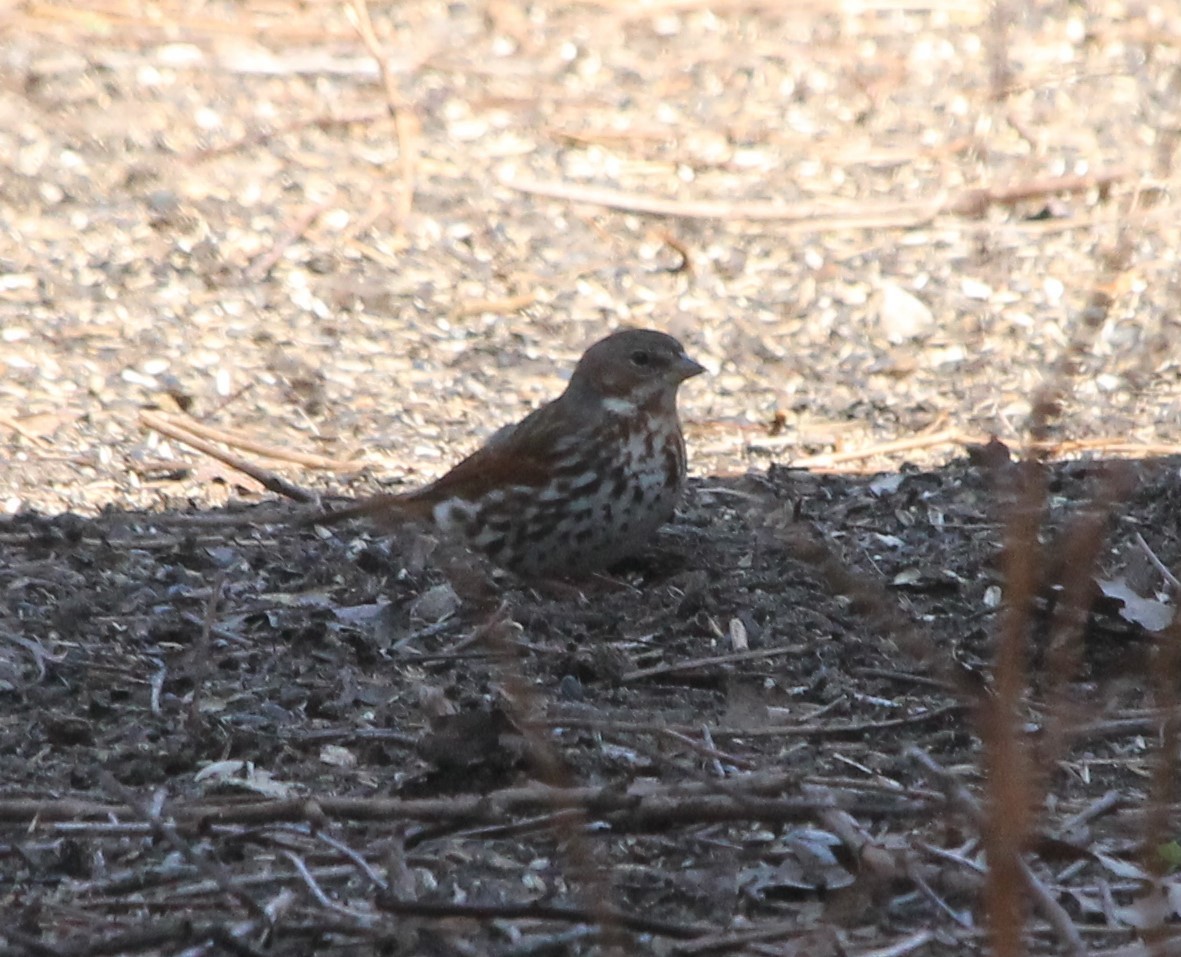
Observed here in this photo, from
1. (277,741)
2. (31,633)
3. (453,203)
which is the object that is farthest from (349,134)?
(277,741)

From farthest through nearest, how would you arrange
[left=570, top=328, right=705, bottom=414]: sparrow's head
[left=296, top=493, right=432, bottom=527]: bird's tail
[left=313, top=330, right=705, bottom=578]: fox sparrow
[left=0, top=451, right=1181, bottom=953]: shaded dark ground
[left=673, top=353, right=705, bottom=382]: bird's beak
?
[left=673, top=353, right=705, bottom=382]: bird's beak < [left=570, top=328, right=705, bottom=414]: sparrow's head < [left=296, top=493, right=432, bottom=527]: bird's tail < [left=313, top=330, right=705, bottom=578]: fox sparrow < [left=0, top=451, right=1181, bottom=953]: shaded dark ground

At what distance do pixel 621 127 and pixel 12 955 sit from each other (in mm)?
7015

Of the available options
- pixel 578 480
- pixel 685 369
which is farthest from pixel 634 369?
pixel 578 480

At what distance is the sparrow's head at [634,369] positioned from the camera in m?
5.68

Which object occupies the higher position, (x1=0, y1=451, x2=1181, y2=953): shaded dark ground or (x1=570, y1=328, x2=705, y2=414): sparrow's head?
(x1=570, y1=328, x2=705, y2=414): sparrow's head

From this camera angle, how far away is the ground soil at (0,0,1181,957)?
10.2 ft

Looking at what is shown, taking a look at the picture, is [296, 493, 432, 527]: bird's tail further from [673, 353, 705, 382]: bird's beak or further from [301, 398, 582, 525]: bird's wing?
[673, 353, 705, 382]: bird's beak

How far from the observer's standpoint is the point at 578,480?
5535 millimetres

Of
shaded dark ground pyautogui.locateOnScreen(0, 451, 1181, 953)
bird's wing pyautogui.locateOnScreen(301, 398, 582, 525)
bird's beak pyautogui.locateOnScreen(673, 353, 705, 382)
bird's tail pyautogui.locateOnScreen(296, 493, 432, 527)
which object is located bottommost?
shaded dark ground pyautogui.locateOnScreen(0, 451, 1181, 953)

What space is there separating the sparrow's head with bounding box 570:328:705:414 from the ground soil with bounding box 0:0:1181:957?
40cm

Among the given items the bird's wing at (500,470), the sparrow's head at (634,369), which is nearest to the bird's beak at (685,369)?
the sparrow's head at (634,369)

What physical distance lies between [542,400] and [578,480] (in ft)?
5.44

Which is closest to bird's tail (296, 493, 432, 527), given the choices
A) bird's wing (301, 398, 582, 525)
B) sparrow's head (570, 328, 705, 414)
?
bird's wing (301, 398, 582, 525)

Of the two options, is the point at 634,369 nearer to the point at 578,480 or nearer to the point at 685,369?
the point at 685,369
